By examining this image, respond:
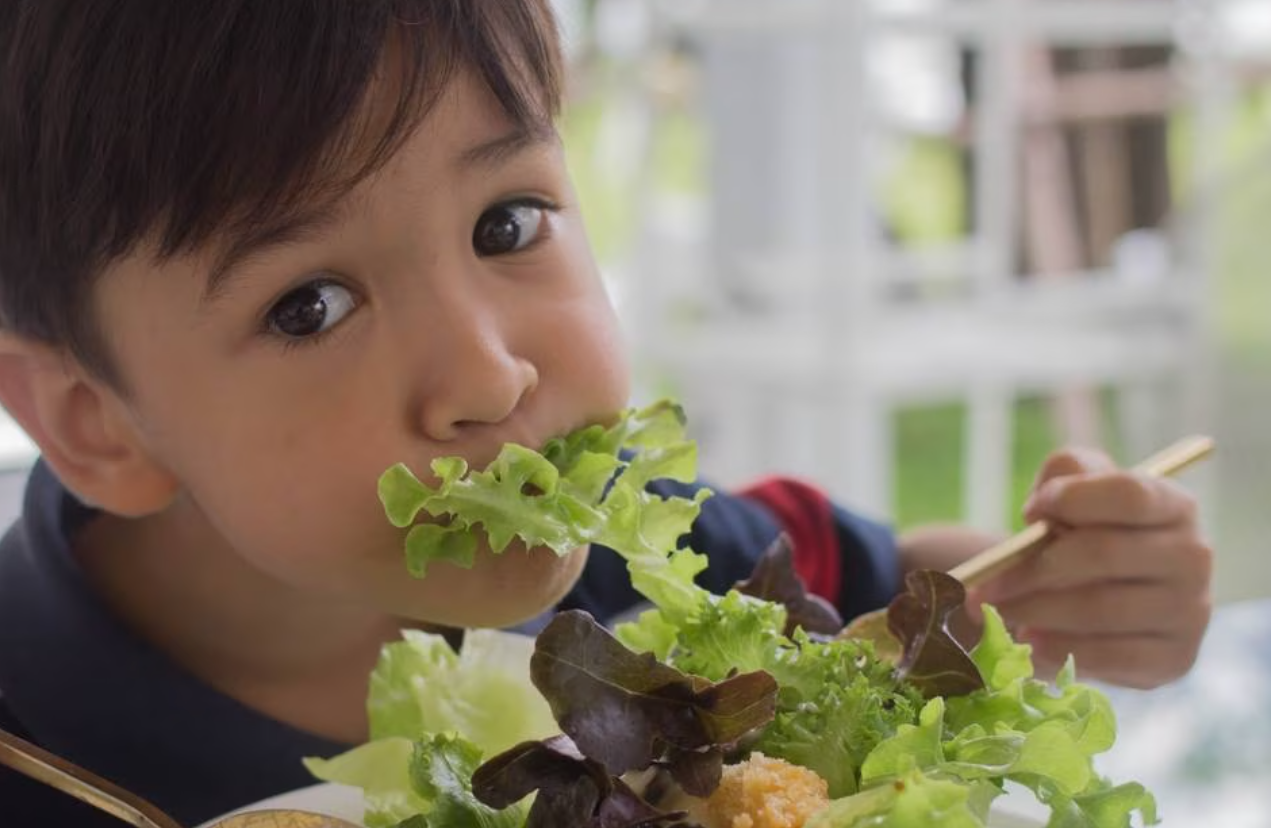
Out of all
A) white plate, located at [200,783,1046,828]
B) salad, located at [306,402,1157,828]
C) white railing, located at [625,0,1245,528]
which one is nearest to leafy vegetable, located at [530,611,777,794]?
salad, located at [306,402,1157,828]

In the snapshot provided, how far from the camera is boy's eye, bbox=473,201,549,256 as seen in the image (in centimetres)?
72

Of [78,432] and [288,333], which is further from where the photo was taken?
[78,432]

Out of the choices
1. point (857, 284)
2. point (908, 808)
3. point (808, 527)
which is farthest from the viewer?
point (857, 284)

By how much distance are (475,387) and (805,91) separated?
182 centimetres

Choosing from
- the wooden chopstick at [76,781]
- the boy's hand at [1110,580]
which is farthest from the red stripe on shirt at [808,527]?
the wooden chopstick at [76,781]

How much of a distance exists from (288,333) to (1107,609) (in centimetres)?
46

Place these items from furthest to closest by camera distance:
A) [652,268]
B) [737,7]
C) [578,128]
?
[578,128]
[652,268]
[737,7]

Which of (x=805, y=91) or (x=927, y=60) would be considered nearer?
(x=805, y=91)

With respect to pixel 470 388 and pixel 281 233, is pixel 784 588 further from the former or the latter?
pixel 281 233

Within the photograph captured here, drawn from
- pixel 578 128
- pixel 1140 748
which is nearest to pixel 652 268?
pixel 578 128

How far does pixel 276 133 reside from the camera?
66 cm

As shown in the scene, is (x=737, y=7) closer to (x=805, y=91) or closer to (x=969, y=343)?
(x=805, y=91)

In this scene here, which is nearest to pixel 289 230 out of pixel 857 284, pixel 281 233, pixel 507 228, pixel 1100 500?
pixel 281 233

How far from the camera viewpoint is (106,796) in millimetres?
534
